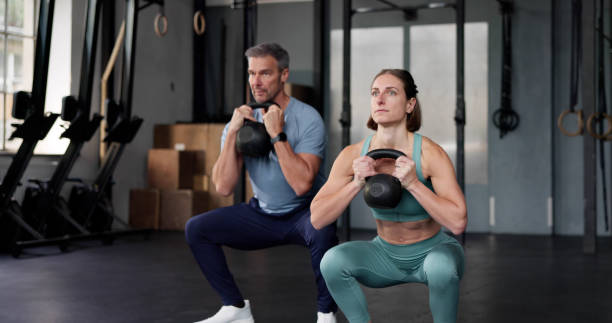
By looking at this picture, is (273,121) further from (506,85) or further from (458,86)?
(506,85)

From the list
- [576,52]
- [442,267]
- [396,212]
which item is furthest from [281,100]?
[576,52]

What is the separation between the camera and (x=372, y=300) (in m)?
3.22

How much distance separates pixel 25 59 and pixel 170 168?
1.79 m

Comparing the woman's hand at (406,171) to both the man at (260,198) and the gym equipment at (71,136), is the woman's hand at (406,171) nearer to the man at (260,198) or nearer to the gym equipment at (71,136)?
the man at (260,198)

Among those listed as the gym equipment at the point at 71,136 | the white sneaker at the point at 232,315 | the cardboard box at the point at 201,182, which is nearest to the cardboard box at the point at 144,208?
the cardboard box at the point at 201,182

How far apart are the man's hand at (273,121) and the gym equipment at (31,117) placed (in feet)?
9.76

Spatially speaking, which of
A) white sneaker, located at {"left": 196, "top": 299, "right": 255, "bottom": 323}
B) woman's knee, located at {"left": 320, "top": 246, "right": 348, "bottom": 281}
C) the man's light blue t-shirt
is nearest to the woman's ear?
woman's knee, located at {"left": 320, "top": 246, "right": 348, "bottom": 281}

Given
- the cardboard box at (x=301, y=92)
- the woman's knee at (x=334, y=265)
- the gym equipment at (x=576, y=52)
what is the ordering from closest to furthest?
the woman's knee at (x=334, y=265) < the gym equipment at (x=576, y=52) < the cardboard box at (x=301, y=92)

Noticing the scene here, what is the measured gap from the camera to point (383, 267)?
197cm

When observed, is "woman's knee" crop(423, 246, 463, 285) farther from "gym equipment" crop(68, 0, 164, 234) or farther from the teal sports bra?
"gym equipment" crop(68, 0, 164, 234)

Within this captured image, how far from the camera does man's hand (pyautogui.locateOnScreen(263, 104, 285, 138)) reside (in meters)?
2.38

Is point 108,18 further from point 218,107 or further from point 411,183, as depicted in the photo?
point 411,183

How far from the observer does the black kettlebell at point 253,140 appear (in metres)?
2.36

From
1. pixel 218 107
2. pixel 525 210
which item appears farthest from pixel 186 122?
pixel 525 210
